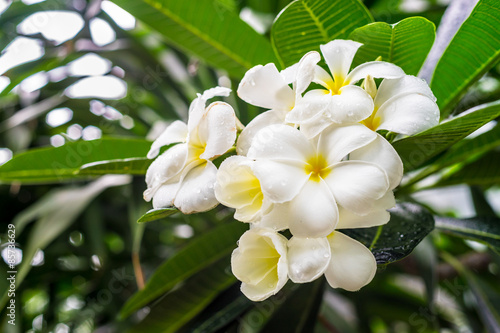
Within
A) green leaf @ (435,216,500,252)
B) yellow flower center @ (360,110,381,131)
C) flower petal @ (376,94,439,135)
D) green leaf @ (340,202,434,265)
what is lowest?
green leaf @ (435,216,500,252)

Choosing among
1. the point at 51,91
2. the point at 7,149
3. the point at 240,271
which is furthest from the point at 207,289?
the point at 51,91

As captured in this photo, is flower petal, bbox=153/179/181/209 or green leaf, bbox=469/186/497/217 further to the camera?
green leaf, bbox=469/186/497/217

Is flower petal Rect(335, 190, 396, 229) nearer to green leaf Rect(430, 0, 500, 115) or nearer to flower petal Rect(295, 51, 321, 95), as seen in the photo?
flower petal Rect(295, 51, 321, 95)

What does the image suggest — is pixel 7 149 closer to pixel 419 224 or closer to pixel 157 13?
pixel 157 13

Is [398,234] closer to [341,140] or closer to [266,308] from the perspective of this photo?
[341,140]

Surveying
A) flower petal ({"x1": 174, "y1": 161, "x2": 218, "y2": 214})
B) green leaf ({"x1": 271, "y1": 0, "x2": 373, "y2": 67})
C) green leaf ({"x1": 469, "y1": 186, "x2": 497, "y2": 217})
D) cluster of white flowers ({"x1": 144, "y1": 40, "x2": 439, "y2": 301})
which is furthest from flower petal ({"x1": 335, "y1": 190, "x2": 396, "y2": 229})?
green leaf ({"x1": 469, "y1": 186, "x2": 497, "y2": 217})

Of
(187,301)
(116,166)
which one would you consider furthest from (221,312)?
(116,166)
